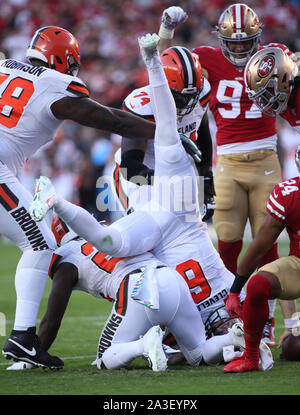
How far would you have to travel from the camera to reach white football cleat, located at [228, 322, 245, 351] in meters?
3.67

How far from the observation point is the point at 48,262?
395 centimetres

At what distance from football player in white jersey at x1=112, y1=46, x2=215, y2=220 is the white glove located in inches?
20.3

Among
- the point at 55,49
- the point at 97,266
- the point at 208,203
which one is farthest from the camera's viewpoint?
the point at 208,203

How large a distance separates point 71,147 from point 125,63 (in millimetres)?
1993

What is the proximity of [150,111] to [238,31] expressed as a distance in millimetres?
981

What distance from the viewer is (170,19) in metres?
5.30

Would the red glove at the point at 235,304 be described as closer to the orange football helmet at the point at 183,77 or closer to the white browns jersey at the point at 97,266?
the white browns jersey at the point at 97,266

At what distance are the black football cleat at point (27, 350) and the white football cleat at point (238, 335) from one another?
956 mm

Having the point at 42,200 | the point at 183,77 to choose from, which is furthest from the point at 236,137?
the point at 42,200

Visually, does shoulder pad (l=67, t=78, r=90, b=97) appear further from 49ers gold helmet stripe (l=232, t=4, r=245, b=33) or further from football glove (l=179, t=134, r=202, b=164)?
49ers gold helmet stripe (l=232, t=4, r=245, b=33)

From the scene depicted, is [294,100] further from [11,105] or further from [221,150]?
[11,105]

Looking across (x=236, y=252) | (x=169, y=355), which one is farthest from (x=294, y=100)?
(x=169, y=355)

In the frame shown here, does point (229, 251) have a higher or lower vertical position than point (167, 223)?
lower

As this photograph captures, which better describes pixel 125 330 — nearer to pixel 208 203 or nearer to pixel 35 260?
pixel 35 260
